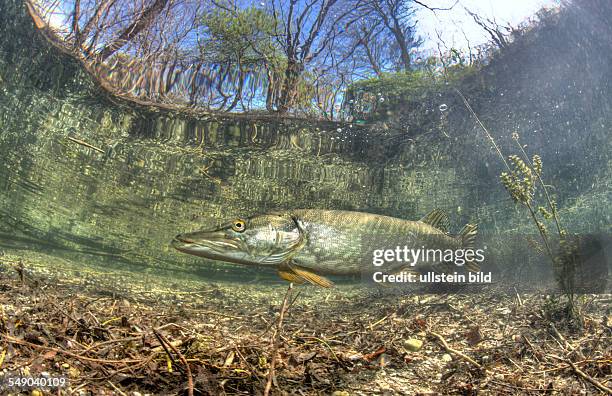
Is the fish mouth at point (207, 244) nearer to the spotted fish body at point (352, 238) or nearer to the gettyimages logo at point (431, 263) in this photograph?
the spotted fish body at point (352, 238)

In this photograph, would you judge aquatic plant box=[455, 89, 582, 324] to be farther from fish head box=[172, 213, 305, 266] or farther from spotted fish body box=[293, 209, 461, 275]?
fish head box=[172, 213, 305, 266]

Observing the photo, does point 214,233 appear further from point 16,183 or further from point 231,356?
point 16,183

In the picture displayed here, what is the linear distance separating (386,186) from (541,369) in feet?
35.0

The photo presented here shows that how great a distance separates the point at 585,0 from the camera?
715 cm

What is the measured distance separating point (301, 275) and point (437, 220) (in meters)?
1.82

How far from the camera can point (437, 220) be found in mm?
3900

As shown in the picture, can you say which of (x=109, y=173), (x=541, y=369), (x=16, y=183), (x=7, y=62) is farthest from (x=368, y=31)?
(x=16, y=183)

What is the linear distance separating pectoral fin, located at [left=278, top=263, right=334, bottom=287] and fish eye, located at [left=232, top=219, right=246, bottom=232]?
1.61ft

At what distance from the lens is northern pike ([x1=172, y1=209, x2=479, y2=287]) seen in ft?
9.47

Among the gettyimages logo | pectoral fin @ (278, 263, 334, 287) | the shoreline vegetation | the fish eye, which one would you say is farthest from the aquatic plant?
the shoreline vegetation

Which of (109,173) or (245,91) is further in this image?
(109,173)

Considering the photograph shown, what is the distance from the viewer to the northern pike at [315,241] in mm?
2887

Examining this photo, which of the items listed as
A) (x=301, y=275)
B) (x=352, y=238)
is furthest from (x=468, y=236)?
(x=301, y=275)

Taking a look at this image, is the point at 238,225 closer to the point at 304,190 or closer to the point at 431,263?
the point at 431,263
